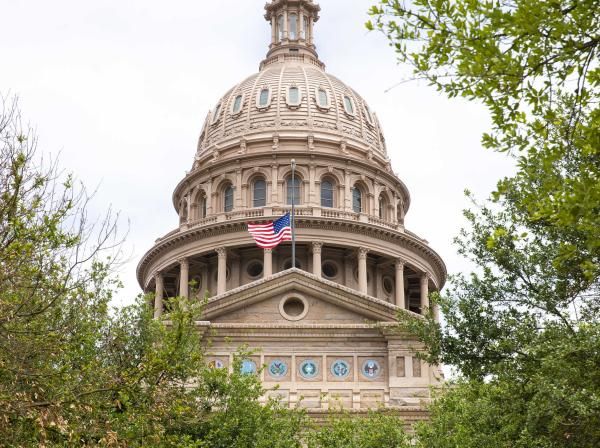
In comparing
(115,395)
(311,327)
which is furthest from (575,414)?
(311,327)

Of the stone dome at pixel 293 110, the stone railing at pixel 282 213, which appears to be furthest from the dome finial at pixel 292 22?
the stone railing at pixel 282 213

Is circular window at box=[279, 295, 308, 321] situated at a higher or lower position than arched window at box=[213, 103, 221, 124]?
lower

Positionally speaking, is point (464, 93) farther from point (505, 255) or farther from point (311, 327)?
point (311, 327)

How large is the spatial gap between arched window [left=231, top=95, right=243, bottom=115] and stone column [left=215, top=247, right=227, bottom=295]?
14753mm

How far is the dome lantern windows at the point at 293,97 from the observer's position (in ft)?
250

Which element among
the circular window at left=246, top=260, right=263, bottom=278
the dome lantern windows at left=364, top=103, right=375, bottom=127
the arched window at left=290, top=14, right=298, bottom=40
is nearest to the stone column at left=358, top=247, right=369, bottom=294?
the circular window at left=246, top=260, right=263, bottom=278

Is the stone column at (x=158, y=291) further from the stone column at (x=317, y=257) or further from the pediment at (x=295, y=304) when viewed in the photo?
the pediment at (x=295, y=304)

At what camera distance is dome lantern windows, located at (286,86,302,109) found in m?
76.3

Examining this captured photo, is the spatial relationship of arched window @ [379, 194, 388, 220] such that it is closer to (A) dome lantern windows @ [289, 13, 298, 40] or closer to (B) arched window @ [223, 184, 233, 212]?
(B) arched window @ [223, 184, 233, 212]

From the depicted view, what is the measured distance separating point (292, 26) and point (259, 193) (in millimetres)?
22060

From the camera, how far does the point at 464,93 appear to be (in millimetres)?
12055

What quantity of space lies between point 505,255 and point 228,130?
55.6 m

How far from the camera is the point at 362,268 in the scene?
6681 centimetres

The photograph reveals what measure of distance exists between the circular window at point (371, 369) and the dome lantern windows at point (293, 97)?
37.8 m
